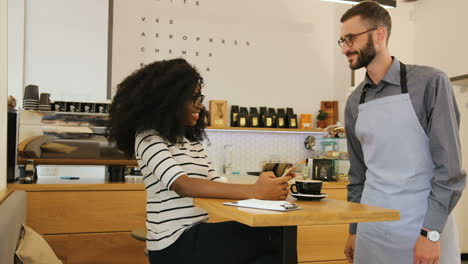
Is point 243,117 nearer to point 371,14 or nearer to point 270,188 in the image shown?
Answer: point 371,14

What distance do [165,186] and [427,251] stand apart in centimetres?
101

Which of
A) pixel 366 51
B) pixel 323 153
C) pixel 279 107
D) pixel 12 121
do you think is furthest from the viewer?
pixel 279 107

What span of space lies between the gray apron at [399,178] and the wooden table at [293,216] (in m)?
0.50

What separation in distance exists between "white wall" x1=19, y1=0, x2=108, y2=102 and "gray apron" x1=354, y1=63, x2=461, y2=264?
10.5 ft

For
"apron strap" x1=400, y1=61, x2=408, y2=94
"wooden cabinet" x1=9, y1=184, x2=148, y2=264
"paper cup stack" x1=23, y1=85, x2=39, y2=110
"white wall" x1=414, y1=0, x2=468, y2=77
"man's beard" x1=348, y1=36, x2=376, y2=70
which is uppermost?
"white wall" x1=414, y1=0, x2=468, y2=77

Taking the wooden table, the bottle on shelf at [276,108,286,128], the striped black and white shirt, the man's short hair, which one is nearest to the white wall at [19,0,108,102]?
the bottle on shelf at [276,108,286,128]

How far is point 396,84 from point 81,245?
236cm

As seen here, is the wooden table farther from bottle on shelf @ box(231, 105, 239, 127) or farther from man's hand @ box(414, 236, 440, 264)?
bottle on shelf @ box(231, 105, 239, 127)

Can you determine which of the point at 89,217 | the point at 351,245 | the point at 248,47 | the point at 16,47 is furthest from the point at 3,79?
the point at 248,47

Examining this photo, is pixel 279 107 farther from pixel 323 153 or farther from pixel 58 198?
pixel 58 198

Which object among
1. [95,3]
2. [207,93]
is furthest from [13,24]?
[207,93]

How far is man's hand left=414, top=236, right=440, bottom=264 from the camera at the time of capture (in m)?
1.79

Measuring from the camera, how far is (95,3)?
460 cm

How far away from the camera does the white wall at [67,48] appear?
4.45m
